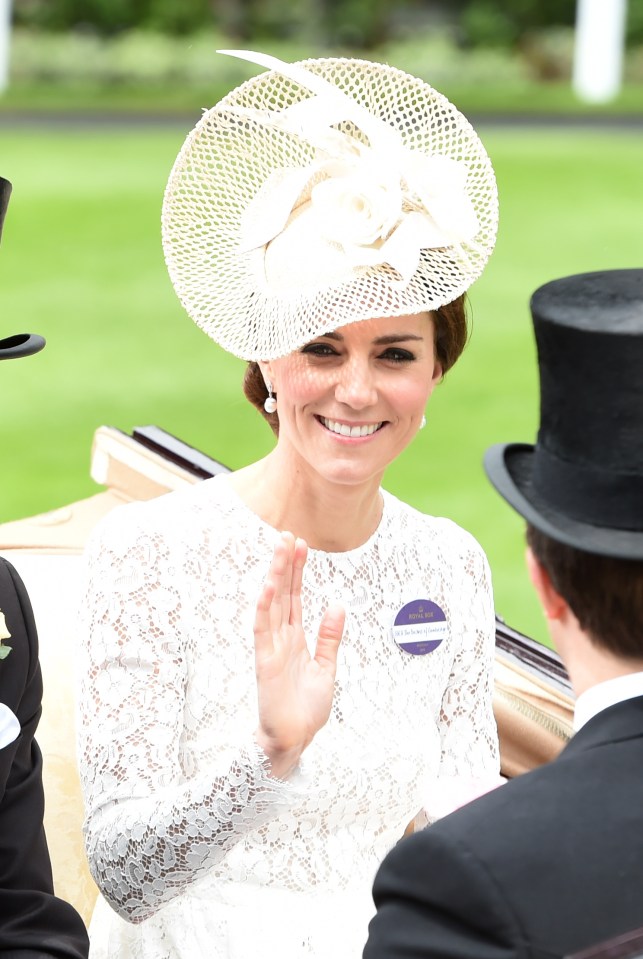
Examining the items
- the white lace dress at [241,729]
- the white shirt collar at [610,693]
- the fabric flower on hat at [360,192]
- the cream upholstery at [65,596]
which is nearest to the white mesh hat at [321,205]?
the fabric flower on hat at [360,192]

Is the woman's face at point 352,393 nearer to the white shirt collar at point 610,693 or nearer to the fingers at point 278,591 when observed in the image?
the fingers at point 278,591

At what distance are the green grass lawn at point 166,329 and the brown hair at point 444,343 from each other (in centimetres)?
445

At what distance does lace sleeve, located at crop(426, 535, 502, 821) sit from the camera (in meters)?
2.75

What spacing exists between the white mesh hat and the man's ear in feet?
2.66

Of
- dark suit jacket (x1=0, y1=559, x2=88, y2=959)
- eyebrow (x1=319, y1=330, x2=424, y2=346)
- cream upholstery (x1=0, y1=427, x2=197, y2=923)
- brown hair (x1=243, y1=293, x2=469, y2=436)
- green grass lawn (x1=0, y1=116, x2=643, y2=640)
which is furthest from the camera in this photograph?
green grass lawn (x1=0, y1=116, x2=643, y2=640)

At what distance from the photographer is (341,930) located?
101 inches

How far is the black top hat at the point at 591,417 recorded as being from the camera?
174cm

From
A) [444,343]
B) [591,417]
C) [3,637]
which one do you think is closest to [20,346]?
[3,637]

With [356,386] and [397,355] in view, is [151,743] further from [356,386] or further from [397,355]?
[397,355]

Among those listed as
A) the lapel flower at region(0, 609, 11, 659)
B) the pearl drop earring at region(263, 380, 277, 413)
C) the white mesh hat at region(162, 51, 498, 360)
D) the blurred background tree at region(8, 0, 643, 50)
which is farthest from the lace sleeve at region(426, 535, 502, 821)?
the blurred background tree at region(8, 0, 643, 50)

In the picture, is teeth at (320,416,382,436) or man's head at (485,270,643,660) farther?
teeth at (320,416,382,436)

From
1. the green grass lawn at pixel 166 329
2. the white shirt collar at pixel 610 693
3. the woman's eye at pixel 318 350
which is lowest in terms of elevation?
the green grass lawn at pixel 166 329

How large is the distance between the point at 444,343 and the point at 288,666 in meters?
0.81

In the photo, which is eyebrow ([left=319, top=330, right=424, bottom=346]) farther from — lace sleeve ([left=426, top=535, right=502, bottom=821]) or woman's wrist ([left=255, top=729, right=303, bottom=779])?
woman's wrist ([left=255, top=729, right=303, bottom=779])
